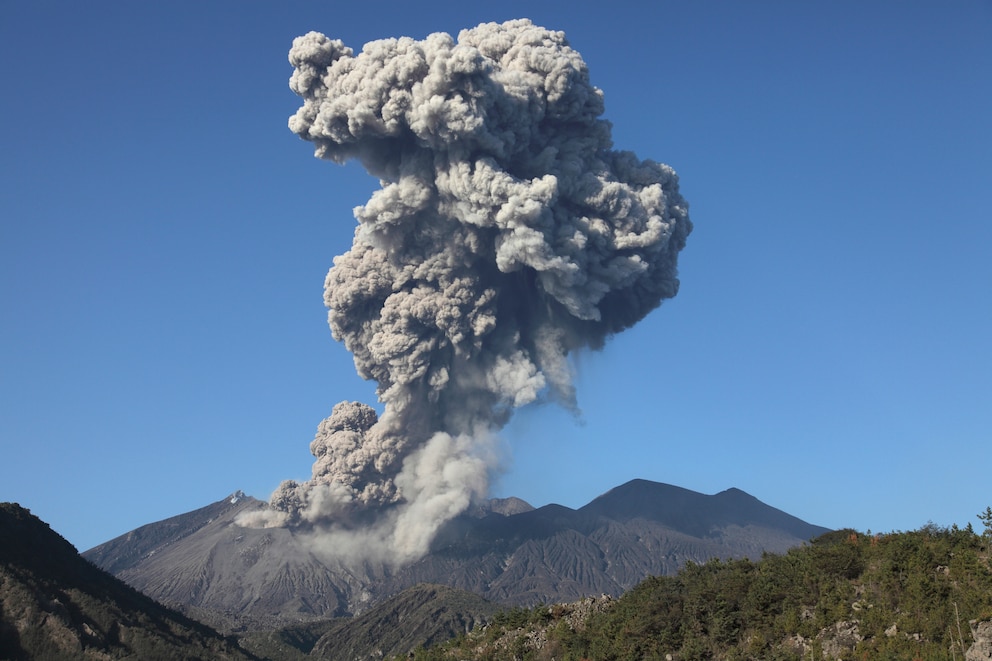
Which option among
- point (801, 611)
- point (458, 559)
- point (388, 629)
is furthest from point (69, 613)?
point (458, 559)

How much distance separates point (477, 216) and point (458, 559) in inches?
3356

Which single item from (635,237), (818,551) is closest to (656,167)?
(635,237)

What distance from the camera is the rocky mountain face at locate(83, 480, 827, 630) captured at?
14900 centimetres

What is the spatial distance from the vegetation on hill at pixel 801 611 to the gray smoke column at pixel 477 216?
1600 inches

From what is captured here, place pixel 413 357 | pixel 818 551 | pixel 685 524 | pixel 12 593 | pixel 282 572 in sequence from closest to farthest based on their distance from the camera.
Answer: pixel 818 551
pixel 12 593
pixel 413 357
pixel 282 572
pixel 685 524

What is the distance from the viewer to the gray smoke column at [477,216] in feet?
266

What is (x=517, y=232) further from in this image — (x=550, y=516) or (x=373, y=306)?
(x=550, y=516)

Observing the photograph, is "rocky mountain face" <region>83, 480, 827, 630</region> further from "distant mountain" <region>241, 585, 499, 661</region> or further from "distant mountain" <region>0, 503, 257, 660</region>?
"distant mountain" <region>0, 503, 257, 660</region>

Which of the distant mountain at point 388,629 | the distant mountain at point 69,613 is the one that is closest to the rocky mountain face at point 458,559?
the distant mountain at point 388,629

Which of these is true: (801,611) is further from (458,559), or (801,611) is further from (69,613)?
(458,559)

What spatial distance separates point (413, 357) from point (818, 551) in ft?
189

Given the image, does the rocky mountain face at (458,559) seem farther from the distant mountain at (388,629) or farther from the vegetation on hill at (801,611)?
the vegetation on hill at (801,611)

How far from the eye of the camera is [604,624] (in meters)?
42.6

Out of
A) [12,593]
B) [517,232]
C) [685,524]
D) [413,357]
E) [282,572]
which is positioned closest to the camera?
[12,593]
